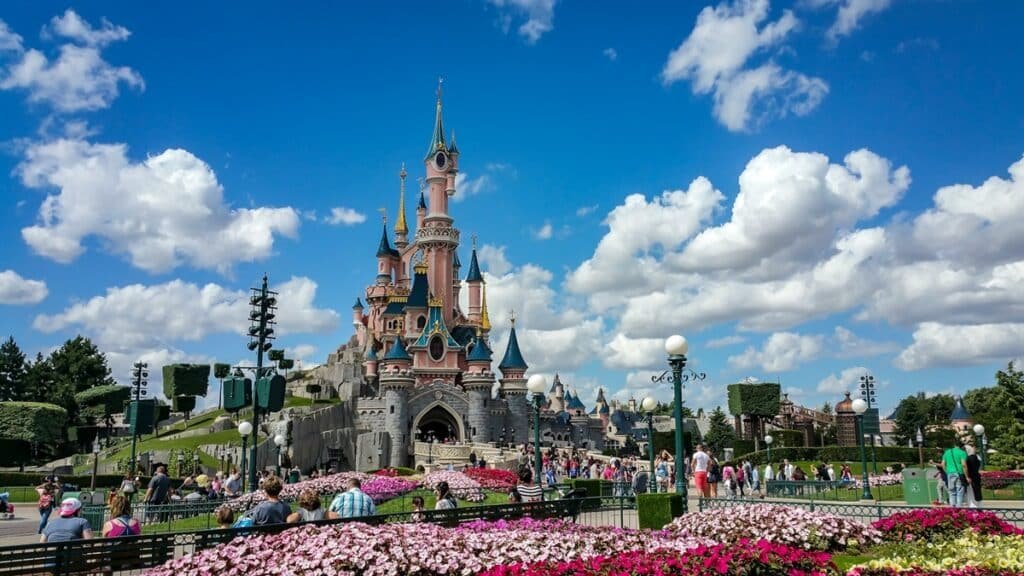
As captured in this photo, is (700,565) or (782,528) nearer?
(700,565)

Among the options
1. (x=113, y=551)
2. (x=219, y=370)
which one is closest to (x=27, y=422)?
(x=219, y=370)

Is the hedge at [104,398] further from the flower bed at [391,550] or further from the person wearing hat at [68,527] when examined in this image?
the flower bed at [391,550]

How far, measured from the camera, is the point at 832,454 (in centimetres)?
4731

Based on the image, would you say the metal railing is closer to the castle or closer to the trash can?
the trash can

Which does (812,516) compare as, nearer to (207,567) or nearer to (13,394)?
(207,567)

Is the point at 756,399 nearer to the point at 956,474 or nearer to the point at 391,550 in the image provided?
the point at 956,474

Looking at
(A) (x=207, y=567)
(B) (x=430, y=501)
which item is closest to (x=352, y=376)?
(B) (x=430, y=501)

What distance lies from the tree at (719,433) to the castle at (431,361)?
1180cm

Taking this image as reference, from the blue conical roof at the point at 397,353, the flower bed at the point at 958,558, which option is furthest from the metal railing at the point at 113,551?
the blue conical roof at the point at 397,353

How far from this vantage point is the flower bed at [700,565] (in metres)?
8.20

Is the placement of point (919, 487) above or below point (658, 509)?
below

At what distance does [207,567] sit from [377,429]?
5245cm

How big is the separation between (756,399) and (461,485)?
36.8 metres

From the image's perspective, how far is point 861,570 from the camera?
7.79 m
